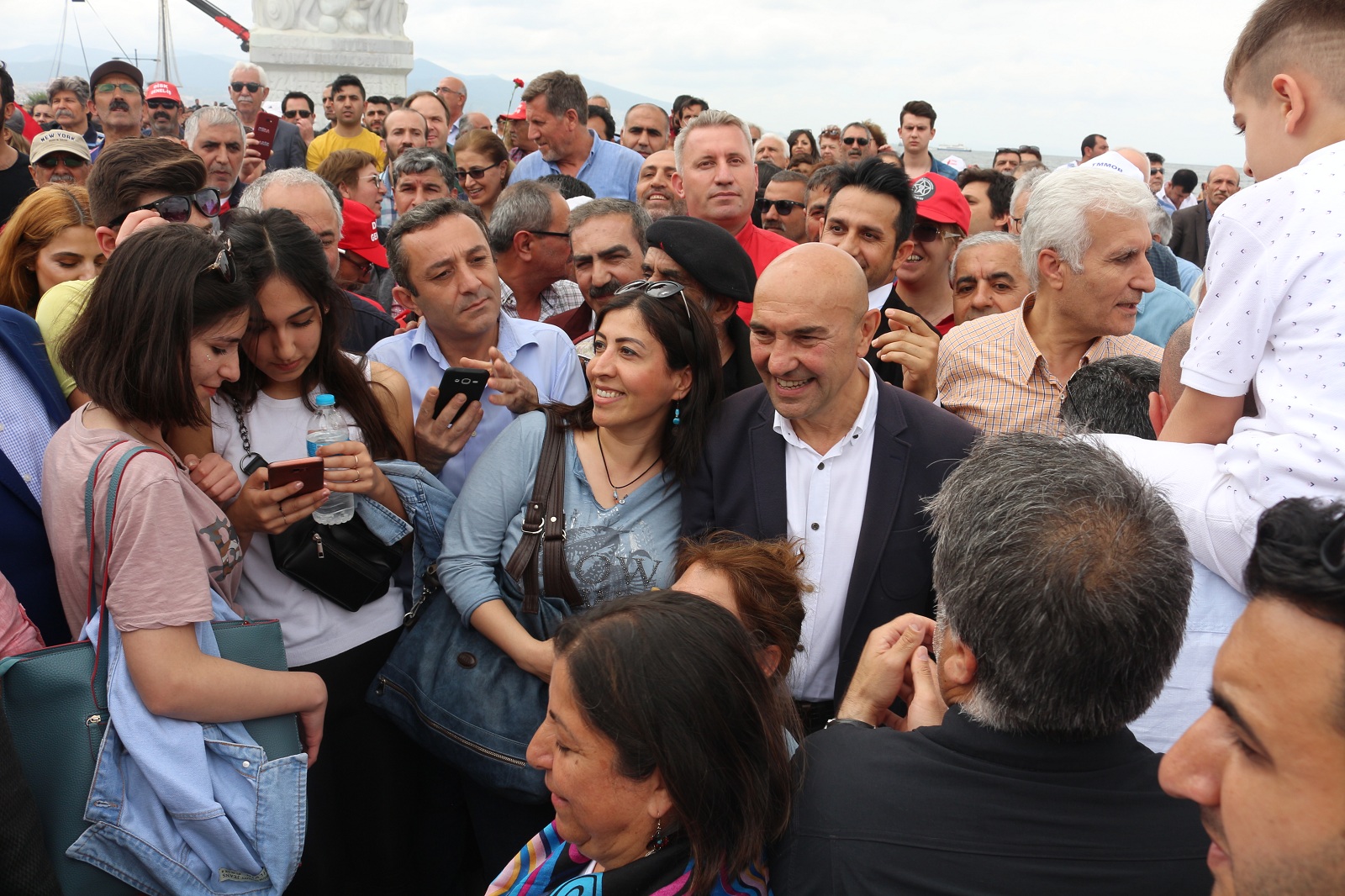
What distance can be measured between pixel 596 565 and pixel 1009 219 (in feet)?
16.2

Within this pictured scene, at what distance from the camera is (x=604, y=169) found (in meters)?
6.92

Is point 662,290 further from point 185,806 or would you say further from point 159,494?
point 185,806

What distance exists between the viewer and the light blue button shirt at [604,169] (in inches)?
271

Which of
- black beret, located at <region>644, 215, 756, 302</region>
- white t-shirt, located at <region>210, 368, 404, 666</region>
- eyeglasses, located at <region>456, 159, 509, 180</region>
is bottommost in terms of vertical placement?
white t-shirt, located at <region>210, 368, 404, 666</region>

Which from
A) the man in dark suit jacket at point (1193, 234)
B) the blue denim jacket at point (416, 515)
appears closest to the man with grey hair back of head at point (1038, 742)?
the blue denim jacket at point (416, 515)

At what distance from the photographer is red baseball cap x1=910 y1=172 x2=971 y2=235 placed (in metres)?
4.65

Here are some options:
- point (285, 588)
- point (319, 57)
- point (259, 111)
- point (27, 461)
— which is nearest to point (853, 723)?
point (285, 588)

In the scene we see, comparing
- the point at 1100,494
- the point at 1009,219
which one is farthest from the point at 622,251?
the point at 1009,219

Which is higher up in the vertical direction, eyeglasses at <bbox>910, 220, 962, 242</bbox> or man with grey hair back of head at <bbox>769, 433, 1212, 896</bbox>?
eyeglasses at <bbox>910, 220, 962, 242</bbox>

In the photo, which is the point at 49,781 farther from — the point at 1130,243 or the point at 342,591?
the point at 1130,243

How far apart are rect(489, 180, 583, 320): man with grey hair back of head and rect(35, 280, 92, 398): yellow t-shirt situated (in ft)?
5.98

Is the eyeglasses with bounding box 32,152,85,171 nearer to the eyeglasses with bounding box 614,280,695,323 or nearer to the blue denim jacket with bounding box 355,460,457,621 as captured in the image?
the blue denim jacket with bounding box 355,460,457,621

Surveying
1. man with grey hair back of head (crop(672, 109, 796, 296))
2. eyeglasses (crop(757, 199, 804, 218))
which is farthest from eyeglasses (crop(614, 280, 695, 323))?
eyeglasses (crop(757, 199, 804, 218))

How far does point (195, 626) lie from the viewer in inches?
81.7
